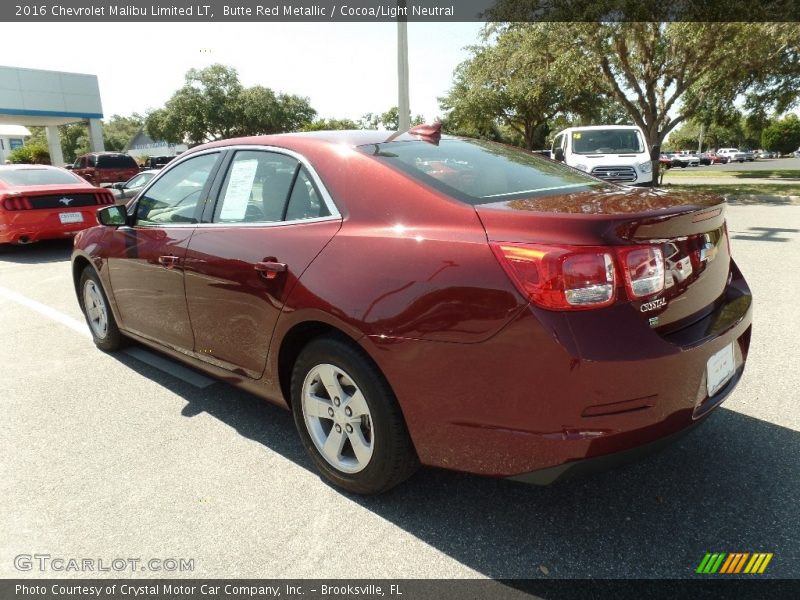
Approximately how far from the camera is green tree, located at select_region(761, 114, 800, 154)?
7319cm

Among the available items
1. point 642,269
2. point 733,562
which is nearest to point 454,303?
point 642,269

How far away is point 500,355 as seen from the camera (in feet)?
6.32

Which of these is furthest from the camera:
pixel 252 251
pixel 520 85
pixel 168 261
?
pixel 520 85

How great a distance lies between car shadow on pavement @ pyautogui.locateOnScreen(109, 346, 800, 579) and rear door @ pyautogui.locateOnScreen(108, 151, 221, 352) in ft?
3.86

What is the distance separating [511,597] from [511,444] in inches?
21.2

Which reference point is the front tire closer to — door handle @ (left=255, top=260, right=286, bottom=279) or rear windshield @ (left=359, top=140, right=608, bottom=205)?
door handle @ (left=255, top=260, right=286, bottom=279)

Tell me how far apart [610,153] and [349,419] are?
41.2 feet

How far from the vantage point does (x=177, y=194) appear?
→ 357cm

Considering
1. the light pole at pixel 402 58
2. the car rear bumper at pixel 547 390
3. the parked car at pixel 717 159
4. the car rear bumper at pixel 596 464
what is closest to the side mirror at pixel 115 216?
the car rear bumper at pixel 547 390

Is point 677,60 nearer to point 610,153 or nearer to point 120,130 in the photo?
point 610,153

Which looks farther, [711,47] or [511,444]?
[711,47]

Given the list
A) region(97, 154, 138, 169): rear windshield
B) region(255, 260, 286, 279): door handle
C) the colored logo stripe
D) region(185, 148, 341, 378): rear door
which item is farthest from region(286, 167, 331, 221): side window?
region(97, 154, 138, 169): rear windshield

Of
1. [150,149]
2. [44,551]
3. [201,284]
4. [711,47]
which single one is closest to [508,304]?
Result: [201,284]

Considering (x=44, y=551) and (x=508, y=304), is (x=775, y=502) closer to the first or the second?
(x=508, y=304)
